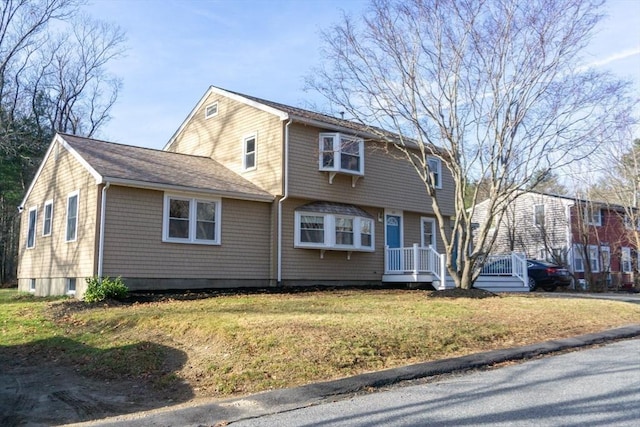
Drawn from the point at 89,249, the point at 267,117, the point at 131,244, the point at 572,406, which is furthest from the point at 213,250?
the point at 572,406

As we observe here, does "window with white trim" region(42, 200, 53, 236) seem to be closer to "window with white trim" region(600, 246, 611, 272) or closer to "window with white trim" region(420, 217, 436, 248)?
"window with white trim" region(420, 217, 436, 248)

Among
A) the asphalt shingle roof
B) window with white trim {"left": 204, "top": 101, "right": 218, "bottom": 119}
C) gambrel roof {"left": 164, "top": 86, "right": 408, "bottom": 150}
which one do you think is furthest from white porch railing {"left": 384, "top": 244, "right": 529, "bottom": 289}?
window with white trim {"left": 204, "top": 101, "right": 218, "bottom": 119}

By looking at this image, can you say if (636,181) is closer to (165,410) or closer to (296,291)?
(296,291)

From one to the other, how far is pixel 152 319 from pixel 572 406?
758cm

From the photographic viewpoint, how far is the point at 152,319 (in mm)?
10477

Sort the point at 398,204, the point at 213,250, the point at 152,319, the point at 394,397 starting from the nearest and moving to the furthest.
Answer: the point at 394,397
the point at 152,319
the point at 213,250
the point at 398,204

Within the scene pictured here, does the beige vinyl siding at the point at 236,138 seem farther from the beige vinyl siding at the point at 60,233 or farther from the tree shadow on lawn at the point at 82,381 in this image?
the tree shadow on lawn at the point at 82,381

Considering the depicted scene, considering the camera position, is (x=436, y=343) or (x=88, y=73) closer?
(x=436, y=343)

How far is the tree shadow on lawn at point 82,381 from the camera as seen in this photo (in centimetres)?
663

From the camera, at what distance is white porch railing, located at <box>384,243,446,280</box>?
18.1 metres

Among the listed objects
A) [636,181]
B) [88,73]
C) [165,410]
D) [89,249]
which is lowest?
[165,410]

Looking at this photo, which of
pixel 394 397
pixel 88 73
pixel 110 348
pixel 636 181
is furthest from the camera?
pixel 88 73

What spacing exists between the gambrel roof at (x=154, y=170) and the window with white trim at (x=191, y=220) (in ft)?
1.59

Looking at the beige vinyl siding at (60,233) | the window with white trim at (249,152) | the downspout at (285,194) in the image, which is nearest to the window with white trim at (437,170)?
the downspout at (285,194)
